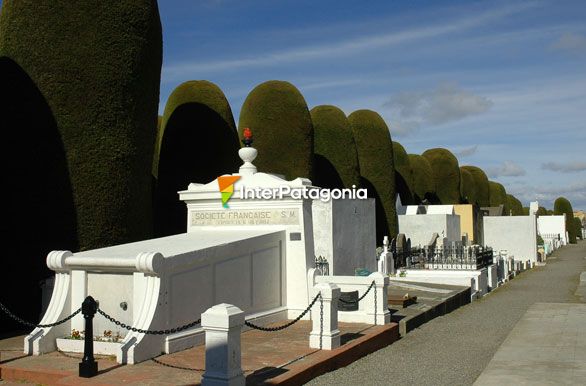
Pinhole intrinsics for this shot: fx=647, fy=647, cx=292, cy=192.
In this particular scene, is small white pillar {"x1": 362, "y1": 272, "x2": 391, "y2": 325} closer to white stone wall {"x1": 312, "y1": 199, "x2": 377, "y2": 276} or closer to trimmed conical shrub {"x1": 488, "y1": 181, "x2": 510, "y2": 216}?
white stone wall {"x1": 312, "y1": 199, "x2": 377, "y2": 276}

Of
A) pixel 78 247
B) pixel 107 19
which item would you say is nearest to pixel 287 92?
pixel 107 19

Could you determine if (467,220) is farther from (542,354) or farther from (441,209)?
(542,354)

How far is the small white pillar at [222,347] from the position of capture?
6660 millimetres

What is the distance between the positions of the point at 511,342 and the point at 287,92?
17.0 m

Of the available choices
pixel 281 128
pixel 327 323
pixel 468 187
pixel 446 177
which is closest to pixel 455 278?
pixel 281 128

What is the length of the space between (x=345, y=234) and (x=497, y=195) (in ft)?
196

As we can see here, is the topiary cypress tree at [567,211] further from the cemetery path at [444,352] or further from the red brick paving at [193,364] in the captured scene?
the red brick paving at [193,364]

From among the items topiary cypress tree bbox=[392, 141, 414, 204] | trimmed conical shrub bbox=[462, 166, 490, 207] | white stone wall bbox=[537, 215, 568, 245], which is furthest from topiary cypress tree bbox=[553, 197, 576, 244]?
topiary cypress tree bbox=[392, 141, 414, 204]

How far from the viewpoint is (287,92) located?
2630 cm

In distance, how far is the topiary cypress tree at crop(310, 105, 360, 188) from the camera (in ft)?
101

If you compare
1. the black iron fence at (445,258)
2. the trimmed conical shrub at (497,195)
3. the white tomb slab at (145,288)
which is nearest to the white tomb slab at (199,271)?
the white tomb slab at (145,288)

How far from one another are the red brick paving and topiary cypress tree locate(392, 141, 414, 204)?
3484 centimetres

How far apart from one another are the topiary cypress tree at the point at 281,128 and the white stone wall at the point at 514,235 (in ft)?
62.9

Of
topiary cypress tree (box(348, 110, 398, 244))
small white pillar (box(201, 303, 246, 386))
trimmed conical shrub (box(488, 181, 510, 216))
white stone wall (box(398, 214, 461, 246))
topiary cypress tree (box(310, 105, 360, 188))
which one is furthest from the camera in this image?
trimmed conical shrub (box(488, 181, 510, 216))
